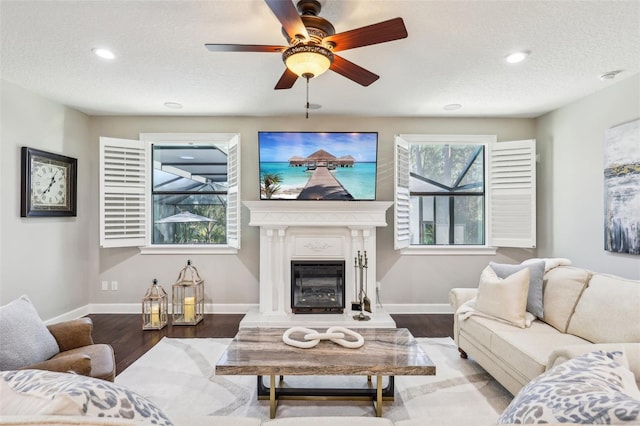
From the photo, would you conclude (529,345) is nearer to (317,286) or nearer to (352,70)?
(352,70)

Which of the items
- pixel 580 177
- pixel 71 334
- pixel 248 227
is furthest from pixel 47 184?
pixel 580 177

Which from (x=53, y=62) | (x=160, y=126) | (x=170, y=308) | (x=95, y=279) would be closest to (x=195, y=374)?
(x=170, y=308)

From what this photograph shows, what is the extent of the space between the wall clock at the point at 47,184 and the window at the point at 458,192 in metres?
4.04

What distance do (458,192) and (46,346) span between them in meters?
4.58

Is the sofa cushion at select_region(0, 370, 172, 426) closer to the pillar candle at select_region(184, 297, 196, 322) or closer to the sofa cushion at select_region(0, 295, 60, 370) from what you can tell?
the sofa cushion at select_region(0, 295, 60, 370)

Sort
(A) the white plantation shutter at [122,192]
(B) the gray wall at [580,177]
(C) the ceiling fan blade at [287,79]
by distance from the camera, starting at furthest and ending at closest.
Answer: (A) the white plantation shutter at [122,192] < (B) the gray wall at [580,177] < (C) the ceiling fan blade at [287,79]

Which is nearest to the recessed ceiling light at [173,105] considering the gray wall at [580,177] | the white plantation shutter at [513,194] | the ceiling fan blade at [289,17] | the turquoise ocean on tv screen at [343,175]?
the turquoise ocean on tv screen at [343,175]

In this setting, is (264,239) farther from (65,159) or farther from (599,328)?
(599,328)

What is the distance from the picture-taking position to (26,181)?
3.49 m

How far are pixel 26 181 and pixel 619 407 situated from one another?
4651 mm

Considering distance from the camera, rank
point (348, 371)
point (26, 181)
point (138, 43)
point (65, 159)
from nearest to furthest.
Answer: point (348, 371), point (138, 43), point (26, 181), point (65, 159)

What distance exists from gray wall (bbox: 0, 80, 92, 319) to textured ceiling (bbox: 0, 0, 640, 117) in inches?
9.9

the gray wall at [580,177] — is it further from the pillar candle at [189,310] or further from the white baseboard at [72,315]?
the white baseboard at [72,315]

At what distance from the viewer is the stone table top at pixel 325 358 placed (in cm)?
197
